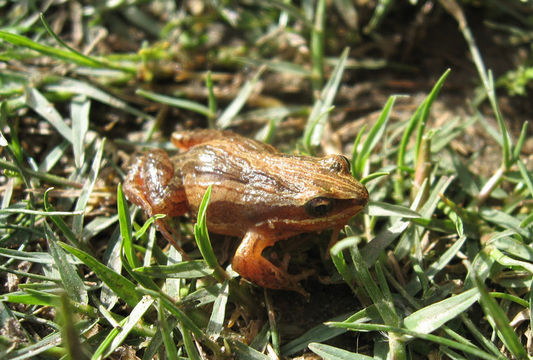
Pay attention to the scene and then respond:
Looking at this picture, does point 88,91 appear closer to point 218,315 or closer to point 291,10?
point 291,10

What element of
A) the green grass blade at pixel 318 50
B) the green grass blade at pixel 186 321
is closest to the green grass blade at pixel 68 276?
the green grass blade at pixel 186 321

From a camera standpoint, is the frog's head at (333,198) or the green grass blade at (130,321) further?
the frog's head at (333,198)

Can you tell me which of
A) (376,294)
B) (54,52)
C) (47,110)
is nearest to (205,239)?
(376,294)

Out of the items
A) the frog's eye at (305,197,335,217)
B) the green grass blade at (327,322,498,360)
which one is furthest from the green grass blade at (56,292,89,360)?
the frog's eye at (305,197,335,217)

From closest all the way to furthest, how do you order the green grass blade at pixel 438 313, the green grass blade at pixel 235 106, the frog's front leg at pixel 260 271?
the green grass blade at pixel 438 313, the frog's front leg at pixel 260 271, the green grass blade at pixel 235 106

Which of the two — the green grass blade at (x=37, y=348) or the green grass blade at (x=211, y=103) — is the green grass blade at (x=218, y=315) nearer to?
the green grass blade at (x=37, y=348)

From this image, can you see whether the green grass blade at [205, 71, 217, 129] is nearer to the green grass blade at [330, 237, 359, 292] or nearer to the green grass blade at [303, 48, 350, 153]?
the green grass blade at [303, 48, 350, 153]

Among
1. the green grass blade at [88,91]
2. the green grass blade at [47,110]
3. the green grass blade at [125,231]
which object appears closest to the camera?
the green grass blade at [125,231]
